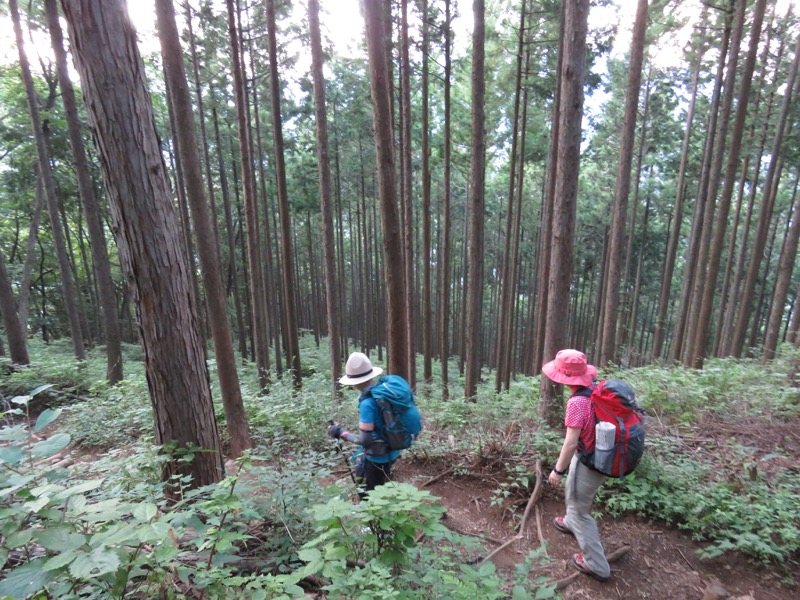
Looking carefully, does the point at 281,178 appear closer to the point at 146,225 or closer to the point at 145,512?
the point at 146,225

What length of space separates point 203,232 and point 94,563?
4.65 meters

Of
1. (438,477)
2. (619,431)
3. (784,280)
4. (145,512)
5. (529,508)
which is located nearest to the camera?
(145,512)

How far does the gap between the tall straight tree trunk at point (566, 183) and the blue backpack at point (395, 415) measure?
10.9 ft

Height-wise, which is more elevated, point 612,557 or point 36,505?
point 36,505

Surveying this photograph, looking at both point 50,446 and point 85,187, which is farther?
point 85,187

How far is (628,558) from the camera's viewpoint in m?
3.67

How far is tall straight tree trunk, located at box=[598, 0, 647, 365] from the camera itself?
8555mm

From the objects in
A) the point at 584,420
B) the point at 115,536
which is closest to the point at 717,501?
the point at 584,420

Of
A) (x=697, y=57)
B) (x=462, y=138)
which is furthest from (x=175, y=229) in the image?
(x=697, y=57)

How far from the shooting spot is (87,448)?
6352 mm

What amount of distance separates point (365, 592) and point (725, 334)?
972 inches

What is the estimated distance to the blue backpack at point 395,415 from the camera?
10.9ft

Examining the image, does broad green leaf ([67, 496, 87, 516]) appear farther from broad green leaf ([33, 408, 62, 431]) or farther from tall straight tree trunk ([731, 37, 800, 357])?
tall straight tree trunk ([731, 37, 800, 357])

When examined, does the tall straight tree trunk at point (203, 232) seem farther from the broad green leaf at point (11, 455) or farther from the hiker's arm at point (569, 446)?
the hiker's arm at point (569, 446)
